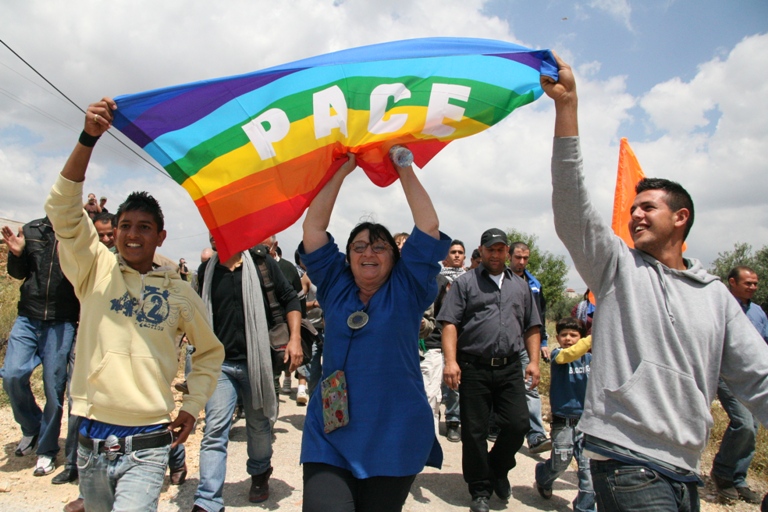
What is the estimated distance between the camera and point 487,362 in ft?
17.4

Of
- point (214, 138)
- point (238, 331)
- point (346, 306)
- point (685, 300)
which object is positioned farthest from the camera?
point (238, 331)

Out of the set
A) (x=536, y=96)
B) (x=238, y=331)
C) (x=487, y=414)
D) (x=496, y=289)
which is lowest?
(x=487, y=414)

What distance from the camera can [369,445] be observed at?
2736 mm

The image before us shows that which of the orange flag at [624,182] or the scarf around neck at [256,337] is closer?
the scarf around neck at [256,337]

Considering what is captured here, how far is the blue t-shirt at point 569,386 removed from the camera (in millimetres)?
5387

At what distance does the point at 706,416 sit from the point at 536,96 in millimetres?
1984

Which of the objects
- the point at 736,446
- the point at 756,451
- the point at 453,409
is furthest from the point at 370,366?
the point at 756,451

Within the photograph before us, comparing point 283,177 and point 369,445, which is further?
point 283,177

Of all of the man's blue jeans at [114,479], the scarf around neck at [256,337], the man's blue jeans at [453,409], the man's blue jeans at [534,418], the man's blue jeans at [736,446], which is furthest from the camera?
the man's blue jeans at [453,409]

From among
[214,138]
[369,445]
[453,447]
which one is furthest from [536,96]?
[453,447]

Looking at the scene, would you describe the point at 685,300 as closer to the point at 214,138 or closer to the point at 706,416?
A: the point at 706,416

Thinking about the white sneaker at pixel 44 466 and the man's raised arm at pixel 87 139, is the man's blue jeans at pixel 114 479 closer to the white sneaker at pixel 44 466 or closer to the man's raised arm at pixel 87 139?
the man's raised arm at pixel 87 139

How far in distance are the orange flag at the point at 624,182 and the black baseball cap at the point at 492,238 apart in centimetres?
132

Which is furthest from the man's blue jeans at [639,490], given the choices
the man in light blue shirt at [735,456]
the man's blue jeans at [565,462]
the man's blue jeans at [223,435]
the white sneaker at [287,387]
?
the white sneaker at [287,387]
